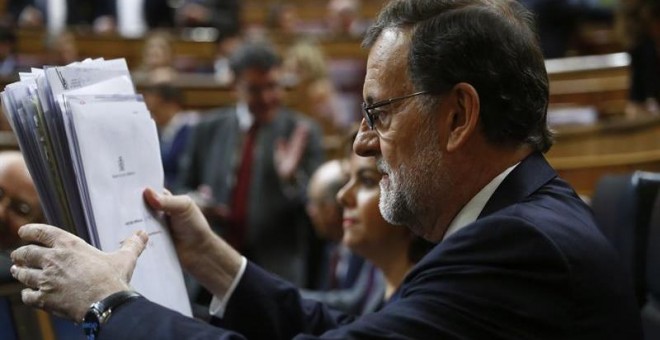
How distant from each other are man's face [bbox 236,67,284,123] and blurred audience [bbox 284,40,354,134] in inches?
59.8

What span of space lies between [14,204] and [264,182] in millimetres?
2498

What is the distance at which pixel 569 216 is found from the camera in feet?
5.15

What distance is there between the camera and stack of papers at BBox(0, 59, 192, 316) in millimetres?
1592

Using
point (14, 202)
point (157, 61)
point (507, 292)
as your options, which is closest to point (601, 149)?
point (14, 202)

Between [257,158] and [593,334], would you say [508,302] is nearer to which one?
[593,334]

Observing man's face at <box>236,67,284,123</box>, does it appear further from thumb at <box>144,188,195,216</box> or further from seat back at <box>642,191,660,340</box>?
thumb at <box>144,188,195,216</box>

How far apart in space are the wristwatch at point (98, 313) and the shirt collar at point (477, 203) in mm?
525

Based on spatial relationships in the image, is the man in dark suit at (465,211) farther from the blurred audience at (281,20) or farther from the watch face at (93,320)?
the blurred audience at (281,20)

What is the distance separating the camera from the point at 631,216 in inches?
106

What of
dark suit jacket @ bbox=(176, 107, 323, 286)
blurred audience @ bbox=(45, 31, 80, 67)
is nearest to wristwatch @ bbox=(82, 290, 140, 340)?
dark suit jacket @ bbox=(176, 107, 323, 286)

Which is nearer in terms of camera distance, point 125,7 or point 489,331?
point 489,331

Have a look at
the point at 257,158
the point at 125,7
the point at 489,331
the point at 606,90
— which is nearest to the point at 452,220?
the point at 489,331

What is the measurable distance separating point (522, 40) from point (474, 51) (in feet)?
0.32

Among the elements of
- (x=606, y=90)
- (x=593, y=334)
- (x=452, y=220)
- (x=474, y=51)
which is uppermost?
(x=474, y=51)
